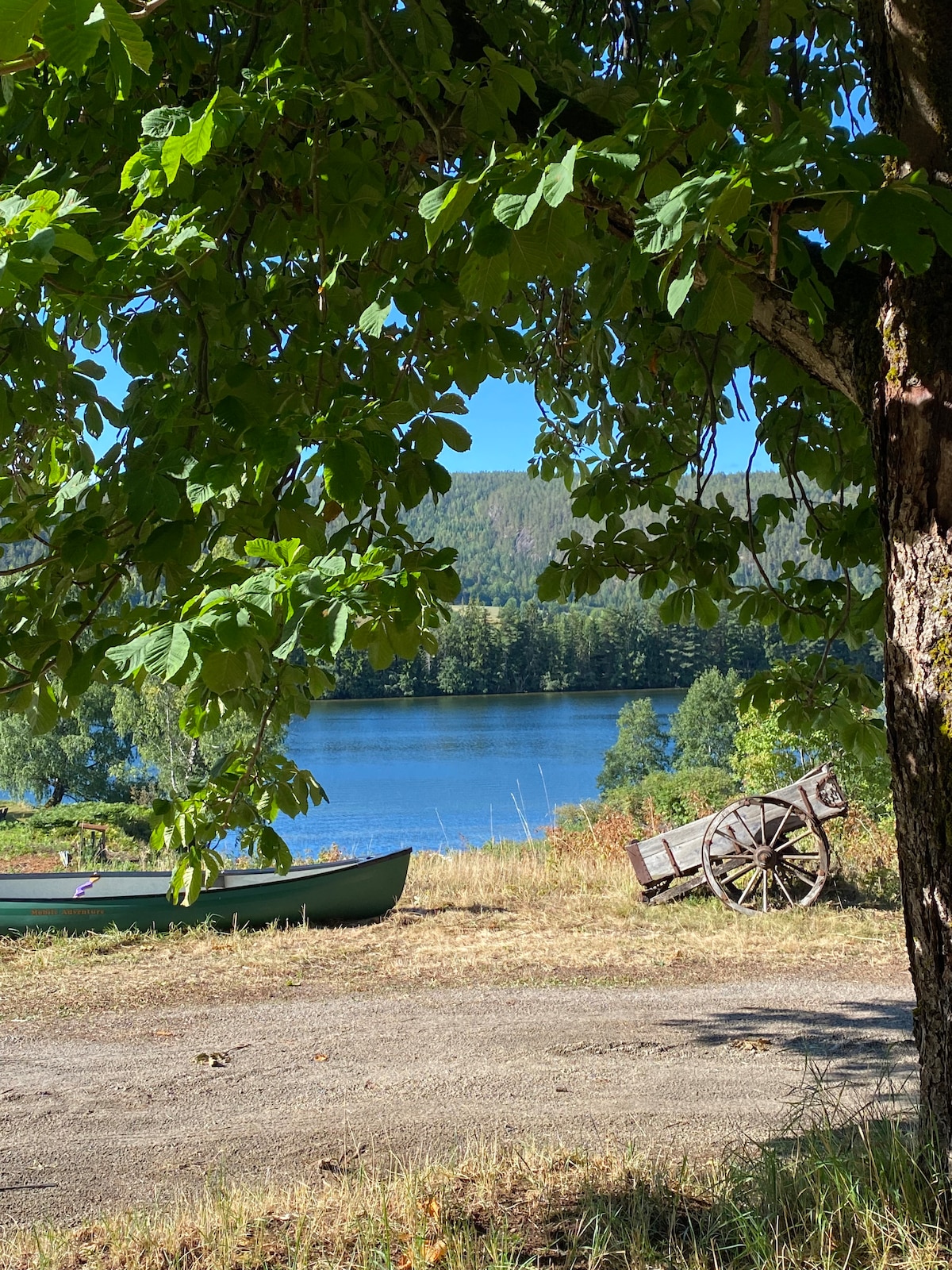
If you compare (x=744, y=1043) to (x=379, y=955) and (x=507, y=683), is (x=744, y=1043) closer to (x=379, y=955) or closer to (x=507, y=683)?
(x=379, y=955)

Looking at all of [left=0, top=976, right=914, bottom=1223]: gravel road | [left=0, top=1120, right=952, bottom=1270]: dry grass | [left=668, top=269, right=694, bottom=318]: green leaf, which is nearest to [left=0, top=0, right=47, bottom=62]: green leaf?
[left=668, top=269, right=694, bottom=318]: green leaf

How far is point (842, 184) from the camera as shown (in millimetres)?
2125

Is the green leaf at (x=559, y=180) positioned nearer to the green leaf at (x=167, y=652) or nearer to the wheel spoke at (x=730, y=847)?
the green leaf at (x=167, y=652)

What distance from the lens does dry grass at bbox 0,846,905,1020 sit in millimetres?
8188

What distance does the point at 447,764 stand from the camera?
1922 inches

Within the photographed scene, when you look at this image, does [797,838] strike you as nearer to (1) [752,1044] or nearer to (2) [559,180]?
(1) [752,1044]

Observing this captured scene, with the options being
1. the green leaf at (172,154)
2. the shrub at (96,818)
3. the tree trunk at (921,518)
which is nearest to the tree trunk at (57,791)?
the shrub at (96,818)

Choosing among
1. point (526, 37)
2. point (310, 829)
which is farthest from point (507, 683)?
point (526, 37)

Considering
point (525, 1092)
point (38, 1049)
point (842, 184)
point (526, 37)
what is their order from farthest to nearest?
point (38, 1049), point (525, 1092), point (526, 37), point (842, 184)

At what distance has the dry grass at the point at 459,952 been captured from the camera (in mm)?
8188

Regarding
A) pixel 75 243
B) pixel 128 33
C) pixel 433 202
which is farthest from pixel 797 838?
pixel 128 33

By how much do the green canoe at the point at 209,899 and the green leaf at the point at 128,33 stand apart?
857 centimetres

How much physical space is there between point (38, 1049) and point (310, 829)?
73.5 ft

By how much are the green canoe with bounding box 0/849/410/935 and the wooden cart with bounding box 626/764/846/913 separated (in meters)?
2.67
